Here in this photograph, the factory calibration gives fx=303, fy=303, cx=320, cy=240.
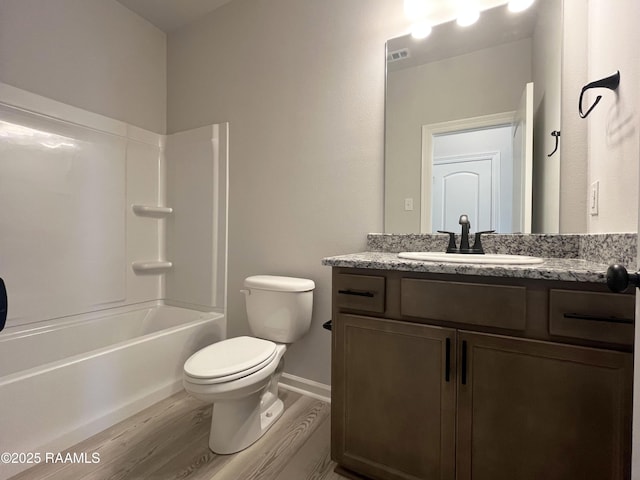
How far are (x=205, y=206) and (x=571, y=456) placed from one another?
229 cm

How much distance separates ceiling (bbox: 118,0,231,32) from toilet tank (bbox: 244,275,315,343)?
202 cm

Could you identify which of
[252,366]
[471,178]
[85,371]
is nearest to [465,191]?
[471,178]

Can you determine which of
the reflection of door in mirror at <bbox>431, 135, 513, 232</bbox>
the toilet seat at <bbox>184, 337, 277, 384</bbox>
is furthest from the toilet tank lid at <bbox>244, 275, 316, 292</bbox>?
the reflection of door in mirror at <bbox>431, 135, 513, 232</bbox>

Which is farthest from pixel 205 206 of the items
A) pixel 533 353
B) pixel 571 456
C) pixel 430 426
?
pixel 571 456

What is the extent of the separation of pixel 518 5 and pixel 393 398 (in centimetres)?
181

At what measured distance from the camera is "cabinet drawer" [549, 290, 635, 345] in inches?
32.0

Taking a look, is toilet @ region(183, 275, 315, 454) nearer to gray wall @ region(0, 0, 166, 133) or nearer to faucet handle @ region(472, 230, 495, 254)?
faucet handle @ region(472, 230, 495, 254)

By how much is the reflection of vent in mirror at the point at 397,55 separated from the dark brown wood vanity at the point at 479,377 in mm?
1186

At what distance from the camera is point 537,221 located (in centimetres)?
136

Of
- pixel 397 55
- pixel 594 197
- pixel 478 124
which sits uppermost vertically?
pixel 397 55

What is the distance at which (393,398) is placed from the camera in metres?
1.12

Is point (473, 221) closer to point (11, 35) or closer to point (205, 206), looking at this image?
point (205, 206)

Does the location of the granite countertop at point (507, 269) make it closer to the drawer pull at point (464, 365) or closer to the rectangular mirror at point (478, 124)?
the drawer pull at point (464, 365)

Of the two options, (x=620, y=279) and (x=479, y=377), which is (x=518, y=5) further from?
(x=479, y=377)
